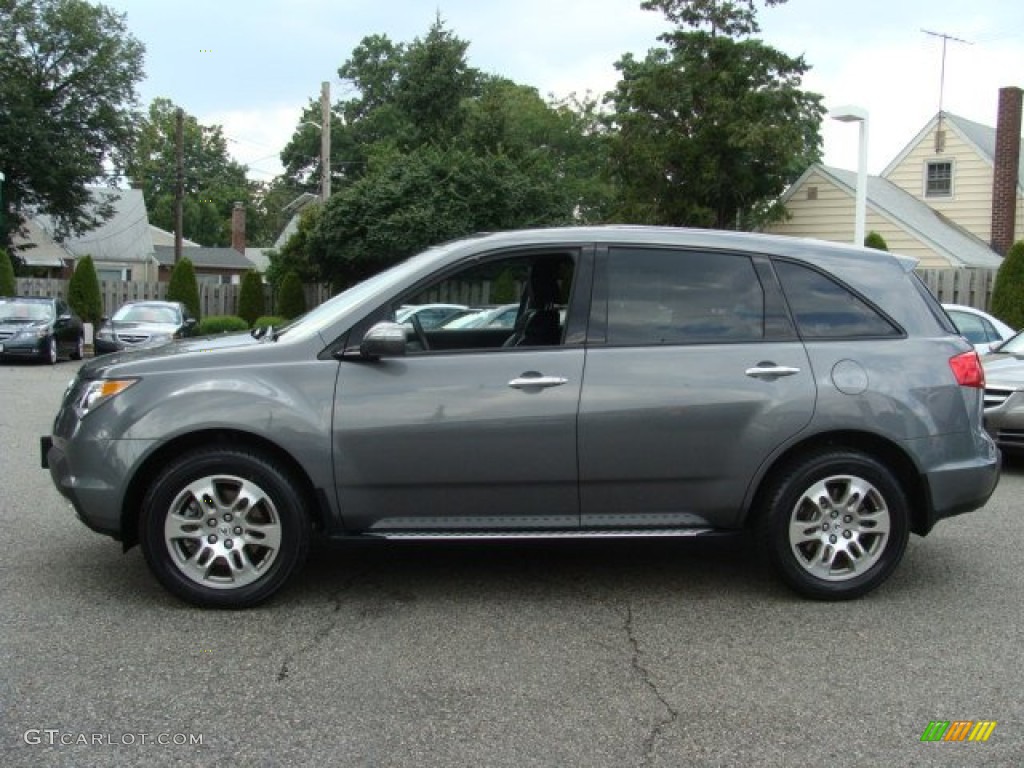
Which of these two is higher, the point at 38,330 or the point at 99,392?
the point at 99,392

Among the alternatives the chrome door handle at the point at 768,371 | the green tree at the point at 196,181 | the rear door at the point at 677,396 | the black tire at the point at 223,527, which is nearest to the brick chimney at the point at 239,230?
the green tree at the point at 196,181

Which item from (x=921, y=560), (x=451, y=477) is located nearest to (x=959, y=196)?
(x=921, y=560)

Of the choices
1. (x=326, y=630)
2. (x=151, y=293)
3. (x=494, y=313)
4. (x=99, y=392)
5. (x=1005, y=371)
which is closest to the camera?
(x=326, y=630)

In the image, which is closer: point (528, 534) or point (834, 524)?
point (528, 534)

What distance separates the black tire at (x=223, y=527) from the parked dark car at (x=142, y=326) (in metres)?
16.3

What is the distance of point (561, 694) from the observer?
13.0 ft

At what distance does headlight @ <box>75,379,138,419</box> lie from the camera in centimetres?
484

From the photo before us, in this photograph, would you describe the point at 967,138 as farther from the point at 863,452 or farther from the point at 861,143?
the point at 863,452

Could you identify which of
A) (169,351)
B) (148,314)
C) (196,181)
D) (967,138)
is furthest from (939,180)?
(196,181)

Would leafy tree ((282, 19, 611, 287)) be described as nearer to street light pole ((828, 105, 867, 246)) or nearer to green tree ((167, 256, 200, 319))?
green tree ((167, 256, 200, 319))

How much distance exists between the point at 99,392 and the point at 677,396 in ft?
9.00

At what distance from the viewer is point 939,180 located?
30.4 metres

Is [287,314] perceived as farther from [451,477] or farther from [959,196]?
[451,477]

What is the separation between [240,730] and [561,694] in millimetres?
1193
